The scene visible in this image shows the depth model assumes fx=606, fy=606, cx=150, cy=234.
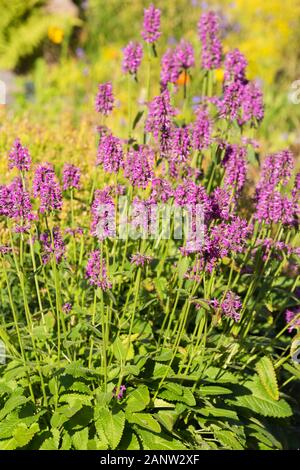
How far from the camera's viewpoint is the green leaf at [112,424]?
247 centimetres

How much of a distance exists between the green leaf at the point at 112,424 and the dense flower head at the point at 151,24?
2007 millimetres

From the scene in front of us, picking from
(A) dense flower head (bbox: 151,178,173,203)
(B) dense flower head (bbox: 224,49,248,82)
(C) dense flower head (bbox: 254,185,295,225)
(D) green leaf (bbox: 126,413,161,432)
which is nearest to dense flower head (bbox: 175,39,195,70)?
(B) dense flower head (bbox: 224,49,248,82)

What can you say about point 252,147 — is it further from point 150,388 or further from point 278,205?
point 150,388

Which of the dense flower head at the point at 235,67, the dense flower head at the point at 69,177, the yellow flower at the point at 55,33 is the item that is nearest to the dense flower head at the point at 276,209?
the dense flower head at the point at 235,67

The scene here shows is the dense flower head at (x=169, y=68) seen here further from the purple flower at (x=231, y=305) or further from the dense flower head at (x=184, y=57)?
the purple flower at (x=231, y=305)

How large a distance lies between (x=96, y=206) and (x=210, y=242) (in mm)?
495

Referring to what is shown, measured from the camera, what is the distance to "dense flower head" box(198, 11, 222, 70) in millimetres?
3391

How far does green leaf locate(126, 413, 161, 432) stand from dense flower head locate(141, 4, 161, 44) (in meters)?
2.00

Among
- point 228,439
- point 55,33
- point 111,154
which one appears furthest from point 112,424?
point 55,33

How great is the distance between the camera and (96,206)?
2.52 metres

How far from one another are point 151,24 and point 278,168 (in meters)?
1.13

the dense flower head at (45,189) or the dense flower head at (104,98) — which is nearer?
the dense flower head at (45,189)

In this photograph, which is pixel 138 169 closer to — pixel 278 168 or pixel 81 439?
pixel 278 168

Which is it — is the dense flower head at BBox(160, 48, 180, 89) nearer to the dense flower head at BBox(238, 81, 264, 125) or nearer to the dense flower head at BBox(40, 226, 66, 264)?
the dense flower head at BBox(238, 81, 264, 125)
